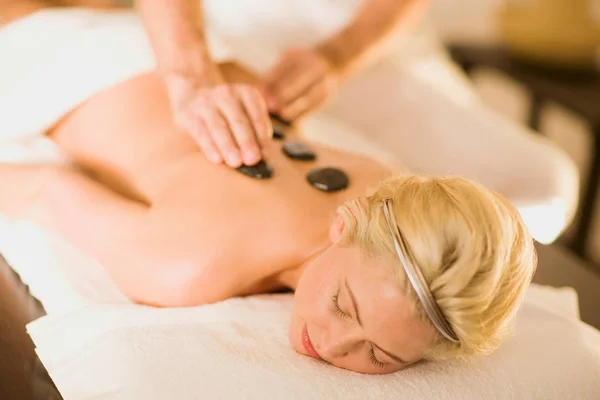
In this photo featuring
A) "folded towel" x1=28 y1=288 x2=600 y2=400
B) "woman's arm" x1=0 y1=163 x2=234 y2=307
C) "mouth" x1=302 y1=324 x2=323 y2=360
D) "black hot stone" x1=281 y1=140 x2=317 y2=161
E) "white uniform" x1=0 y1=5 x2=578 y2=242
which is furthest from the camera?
"white uniform" x1=0 y1=5 x2=578 y2=242

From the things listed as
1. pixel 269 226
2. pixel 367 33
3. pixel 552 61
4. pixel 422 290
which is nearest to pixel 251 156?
pixel 269 226

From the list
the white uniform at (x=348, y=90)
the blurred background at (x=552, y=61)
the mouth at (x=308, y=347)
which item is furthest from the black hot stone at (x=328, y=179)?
the blurred background at (x=552, y=61)

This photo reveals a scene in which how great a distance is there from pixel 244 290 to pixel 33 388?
0.39 metres

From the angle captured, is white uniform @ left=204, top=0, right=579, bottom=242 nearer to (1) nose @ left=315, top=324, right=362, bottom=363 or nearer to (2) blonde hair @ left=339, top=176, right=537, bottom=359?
(2) blonde hair @ left=339, top=176, right=537, bottom=359

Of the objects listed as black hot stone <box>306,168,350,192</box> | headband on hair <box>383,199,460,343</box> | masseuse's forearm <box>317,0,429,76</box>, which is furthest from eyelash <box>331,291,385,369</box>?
masseuse's forearm <box>317,0,429,76</box>

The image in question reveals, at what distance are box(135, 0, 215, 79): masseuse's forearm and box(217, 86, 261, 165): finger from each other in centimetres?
17

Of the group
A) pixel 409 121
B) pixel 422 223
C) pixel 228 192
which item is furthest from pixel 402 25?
pixel 422 223

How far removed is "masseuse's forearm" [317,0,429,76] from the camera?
1783mm

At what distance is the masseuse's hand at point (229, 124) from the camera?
128cm

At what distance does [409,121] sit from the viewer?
209 cm

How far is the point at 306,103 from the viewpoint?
1.60 m

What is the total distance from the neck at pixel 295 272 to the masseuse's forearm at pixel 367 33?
656mm

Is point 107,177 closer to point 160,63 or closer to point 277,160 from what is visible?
point 160,63

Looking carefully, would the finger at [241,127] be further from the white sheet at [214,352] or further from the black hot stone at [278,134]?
the white sheet at [214,352]
